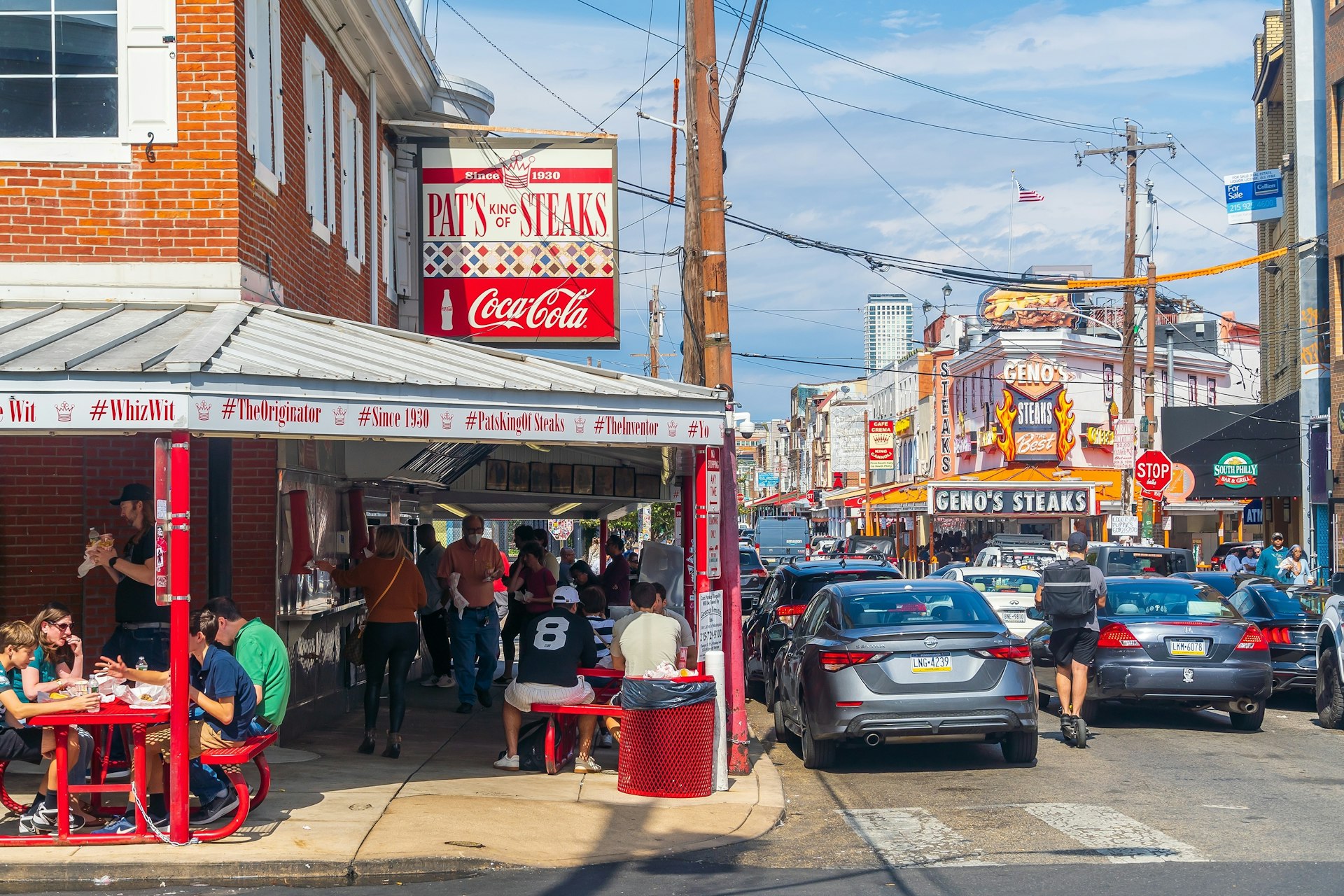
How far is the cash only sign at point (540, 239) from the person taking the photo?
16.1 metres

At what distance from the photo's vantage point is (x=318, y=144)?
46.5ft

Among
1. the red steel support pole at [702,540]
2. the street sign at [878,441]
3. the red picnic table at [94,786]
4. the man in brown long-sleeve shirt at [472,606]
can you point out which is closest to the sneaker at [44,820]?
the red picnic table at [94,786]

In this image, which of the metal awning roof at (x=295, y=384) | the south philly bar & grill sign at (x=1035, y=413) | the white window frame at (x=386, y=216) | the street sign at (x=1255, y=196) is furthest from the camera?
the south philly bar & grill sign at (x=1035, y=413)

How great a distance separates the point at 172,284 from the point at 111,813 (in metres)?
4.11

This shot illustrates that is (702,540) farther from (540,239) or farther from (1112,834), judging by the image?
(540,239)

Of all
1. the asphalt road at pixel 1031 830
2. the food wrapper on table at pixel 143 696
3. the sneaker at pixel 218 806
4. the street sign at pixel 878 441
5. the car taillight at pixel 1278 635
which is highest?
the street sign at pixel 878 441

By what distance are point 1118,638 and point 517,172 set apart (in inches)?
311

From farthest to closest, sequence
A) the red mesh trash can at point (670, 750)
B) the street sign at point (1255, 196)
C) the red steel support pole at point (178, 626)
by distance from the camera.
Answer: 1. the street sign at point (1255, 196)
2. the red mesh trash can at point (670, 750)
3. the red steel support pole at point (178, 626)

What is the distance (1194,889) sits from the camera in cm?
745

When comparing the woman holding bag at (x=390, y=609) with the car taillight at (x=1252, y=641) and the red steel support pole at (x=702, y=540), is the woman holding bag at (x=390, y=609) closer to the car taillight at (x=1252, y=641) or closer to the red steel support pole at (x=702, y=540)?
the red steel support pole at (x=702, y=540)

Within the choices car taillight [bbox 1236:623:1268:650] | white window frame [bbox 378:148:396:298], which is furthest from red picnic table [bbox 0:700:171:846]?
car taillight [bbox 1236:623:1268:650]

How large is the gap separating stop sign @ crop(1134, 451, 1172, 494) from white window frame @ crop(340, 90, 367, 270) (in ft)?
60.0

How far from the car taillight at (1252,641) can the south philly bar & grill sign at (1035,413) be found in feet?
142

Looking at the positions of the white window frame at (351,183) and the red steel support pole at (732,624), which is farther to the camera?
the white window frame at (351,183)
